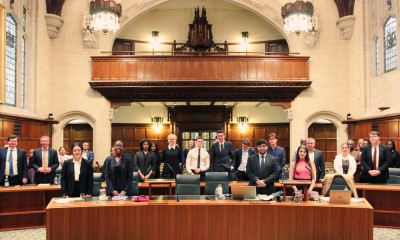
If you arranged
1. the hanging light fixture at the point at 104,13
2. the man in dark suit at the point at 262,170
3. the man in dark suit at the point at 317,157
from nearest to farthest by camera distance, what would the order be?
1. the man in dark suit at the point at 262,170
2. the man in dark suit at the point at 317,157
3. the hanging light fixture at the point at 104,13

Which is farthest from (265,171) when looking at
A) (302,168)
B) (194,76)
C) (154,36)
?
(154,36)

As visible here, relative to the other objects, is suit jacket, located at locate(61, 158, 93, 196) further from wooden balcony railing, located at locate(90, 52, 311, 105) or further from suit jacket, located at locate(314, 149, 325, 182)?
wooden balcony railing, located at locate(90, 52, 311, 105)

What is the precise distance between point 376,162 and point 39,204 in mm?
6382

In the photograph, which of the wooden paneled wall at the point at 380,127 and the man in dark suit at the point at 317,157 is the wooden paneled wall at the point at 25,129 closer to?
the man in dark suit at the point at 317,157

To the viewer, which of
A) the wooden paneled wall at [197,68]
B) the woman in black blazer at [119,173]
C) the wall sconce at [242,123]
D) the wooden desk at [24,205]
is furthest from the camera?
the wall sconce at [242,123]

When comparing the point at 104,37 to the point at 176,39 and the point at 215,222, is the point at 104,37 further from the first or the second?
the point at 215,222

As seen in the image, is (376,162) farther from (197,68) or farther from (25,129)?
(25,129)

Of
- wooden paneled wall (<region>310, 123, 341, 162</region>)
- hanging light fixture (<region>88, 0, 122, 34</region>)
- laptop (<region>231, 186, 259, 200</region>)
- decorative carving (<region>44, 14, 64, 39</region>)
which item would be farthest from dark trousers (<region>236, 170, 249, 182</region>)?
wooden paneled wall (<region>310, 123, 341, 162</region>)

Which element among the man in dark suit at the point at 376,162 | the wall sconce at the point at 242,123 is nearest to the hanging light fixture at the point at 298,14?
the man in dark suit at the point at 376,162

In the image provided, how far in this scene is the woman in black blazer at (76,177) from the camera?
670 centimetres

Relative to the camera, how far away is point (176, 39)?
19578mm

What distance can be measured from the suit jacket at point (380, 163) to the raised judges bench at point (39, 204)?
24cm

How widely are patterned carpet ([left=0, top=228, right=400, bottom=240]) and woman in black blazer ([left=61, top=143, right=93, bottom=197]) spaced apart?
1.37m

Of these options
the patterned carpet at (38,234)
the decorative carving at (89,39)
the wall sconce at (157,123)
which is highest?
the decorative carving at (89,39)
